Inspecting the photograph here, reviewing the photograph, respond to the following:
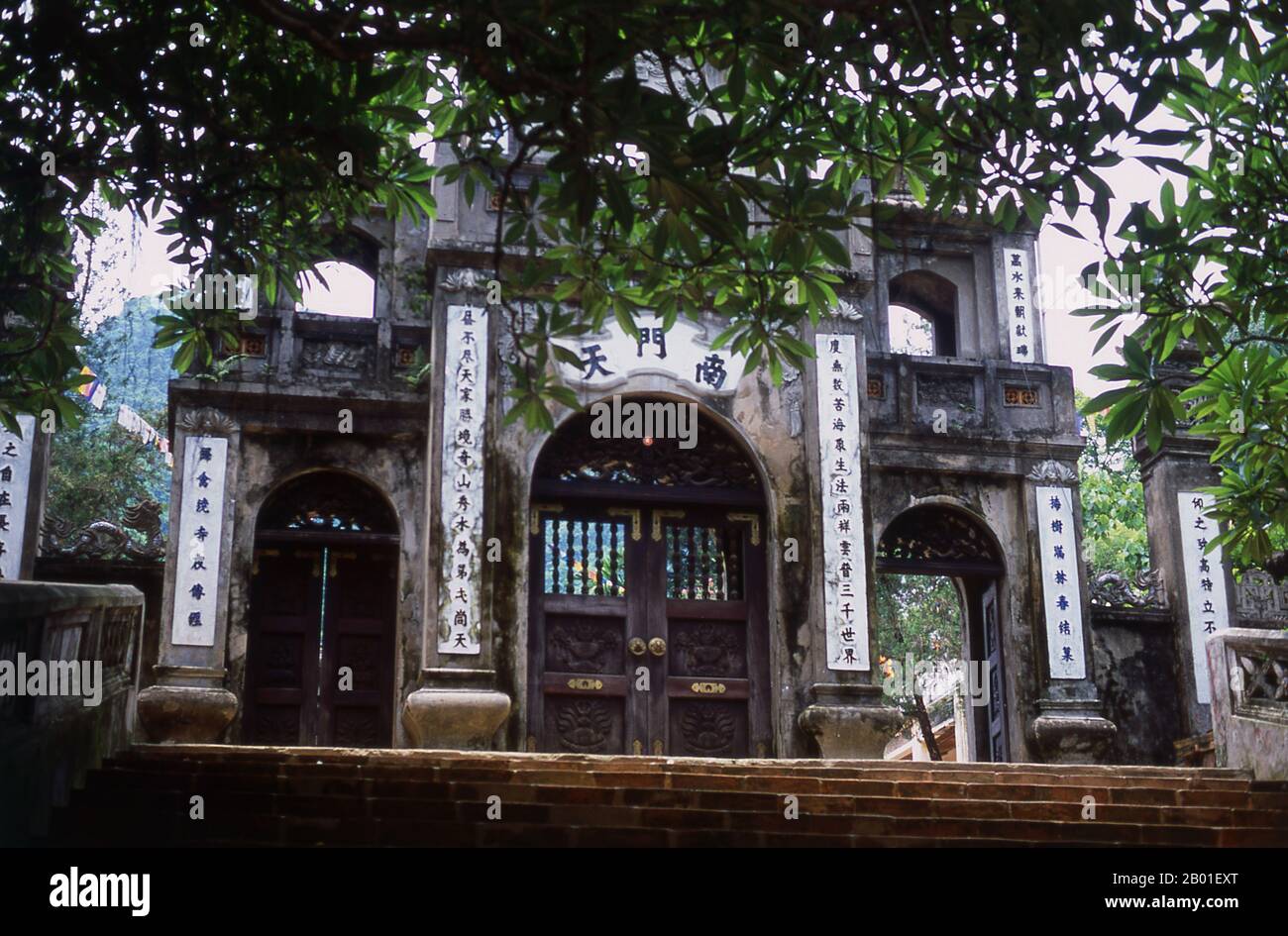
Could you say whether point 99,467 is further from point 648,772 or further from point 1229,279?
point 1229,279

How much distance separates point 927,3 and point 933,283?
943 centimetres

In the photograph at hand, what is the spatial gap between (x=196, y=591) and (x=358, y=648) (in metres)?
1.53

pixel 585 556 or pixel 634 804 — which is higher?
pixel 585 556

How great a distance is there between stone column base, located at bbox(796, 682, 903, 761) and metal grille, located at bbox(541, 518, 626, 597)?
1.96 meters

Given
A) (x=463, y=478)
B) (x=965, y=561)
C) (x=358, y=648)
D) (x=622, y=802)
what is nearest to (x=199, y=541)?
(x=358, y=648)

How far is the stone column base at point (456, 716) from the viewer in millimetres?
11422

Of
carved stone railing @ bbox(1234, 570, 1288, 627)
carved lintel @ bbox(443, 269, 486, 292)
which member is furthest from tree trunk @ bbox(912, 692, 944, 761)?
carved lintel @ bbox(443, 269, 486, 292)

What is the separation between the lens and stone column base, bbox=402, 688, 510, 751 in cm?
1142

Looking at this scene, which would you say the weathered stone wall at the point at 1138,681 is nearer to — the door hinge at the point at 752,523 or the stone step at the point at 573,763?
the door hinge at the point at 752,523

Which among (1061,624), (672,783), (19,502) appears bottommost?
(672,783)

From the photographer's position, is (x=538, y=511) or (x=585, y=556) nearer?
(x=538, y=511)

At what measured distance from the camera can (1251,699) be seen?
9.61 m

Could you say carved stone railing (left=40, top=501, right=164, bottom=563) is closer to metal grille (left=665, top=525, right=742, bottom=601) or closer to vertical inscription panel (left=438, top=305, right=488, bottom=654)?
vertical inscription panel (left=438, top=305, right=488, bottom=654)

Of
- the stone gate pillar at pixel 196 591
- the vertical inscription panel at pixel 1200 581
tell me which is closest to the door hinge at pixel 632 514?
the stone gate pillar at pixel 196 591
